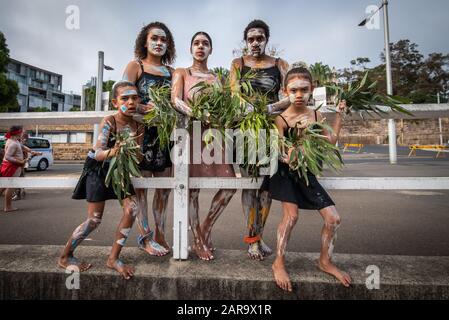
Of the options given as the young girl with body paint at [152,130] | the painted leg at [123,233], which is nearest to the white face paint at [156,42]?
the young girl with body paint at [152,130]

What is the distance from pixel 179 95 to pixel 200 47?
0.51 metres

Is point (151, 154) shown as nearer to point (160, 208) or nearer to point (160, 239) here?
point (160, 208)

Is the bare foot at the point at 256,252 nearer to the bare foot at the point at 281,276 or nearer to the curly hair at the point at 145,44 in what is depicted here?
the bare foot at the point at 281,276

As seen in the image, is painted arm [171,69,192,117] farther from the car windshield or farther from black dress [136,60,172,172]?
the car windshield

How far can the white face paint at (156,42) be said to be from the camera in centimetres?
259

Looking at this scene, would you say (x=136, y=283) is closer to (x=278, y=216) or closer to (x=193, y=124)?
(x=193, y=124)

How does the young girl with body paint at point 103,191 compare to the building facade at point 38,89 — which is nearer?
the young girl with body paint at point 103,191

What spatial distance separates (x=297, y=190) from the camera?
2.00 metres

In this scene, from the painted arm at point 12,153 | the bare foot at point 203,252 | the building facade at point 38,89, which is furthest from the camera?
the building facade at point 38,89

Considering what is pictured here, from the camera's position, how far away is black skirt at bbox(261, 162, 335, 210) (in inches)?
76.5

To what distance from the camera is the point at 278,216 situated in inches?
190

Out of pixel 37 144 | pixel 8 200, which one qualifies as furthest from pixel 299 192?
pixel 37 144

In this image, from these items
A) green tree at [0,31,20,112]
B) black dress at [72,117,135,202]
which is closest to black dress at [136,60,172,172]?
black dress at [72,117,135,202]
